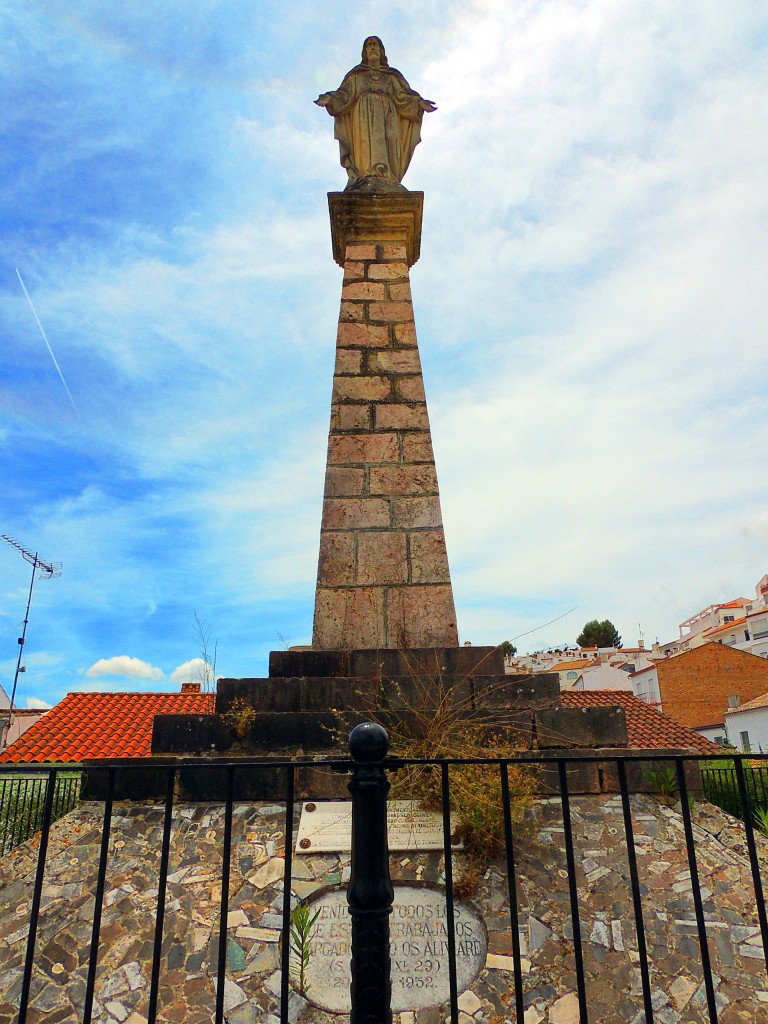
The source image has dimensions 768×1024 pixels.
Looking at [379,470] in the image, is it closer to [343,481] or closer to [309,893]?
[343,481]

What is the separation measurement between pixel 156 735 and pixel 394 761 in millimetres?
2485

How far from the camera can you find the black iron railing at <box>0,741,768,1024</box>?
1.93 m

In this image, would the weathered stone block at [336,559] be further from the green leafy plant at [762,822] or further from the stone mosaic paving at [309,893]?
the green leafy plant at [762,822]

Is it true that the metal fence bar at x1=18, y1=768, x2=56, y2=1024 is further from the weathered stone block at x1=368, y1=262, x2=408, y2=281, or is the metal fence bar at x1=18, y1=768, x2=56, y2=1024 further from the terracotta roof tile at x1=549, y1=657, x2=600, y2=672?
the terracotta roof tile at x1=549, y1=657, x2=600, y2=672

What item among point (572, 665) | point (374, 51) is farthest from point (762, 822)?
point (572, 665)

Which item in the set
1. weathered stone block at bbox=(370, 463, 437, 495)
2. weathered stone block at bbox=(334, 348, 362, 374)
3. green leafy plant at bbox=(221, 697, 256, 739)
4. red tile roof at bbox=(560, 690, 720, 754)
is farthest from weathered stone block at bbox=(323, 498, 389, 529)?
red tile roof at bbox=(560, 690, 720, 754)

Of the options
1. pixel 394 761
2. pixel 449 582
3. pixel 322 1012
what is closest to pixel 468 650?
pixel 449 582

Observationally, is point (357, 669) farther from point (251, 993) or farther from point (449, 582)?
point (251, 993)

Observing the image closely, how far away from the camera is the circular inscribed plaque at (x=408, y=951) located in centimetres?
265

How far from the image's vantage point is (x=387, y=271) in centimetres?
618

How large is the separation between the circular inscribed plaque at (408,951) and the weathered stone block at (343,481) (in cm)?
293

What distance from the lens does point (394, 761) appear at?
78.4 inches

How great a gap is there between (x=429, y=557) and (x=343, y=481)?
879 millimetres

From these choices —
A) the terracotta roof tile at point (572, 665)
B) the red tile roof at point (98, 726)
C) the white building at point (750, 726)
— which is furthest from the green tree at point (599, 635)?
the red tile roof at point (98, 726)
